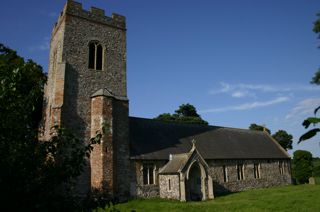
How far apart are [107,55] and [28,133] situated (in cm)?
1906

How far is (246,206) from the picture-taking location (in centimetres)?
1653

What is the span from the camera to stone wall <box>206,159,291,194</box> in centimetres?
2648

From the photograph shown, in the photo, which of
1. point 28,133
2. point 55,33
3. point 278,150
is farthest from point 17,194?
point 278,150

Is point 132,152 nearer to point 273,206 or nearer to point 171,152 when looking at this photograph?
point 171,152

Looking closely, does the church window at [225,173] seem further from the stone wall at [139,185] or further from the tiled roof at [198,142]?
the stone wall at [139,185]

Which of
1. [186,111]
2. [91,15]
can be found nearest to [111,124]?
[91,15]

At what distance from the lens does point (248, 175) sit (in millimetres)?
29328

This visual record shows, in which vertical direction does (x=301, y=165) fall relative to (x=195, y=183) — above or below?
above

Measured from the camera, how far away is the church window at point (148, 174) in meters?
22.3

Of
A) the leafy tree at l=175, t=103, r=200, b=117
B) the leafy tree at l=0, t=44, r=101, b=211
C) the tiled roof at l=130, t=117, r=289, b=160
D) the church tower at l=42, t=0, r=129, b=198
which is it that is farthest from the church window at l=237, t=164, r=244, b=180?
the leafy tree at l=175, t=103, r=200, b=117

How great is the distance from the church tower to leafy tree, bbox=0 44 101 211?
47.6 feet

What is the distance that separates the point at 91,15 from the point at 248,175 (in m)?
21.7

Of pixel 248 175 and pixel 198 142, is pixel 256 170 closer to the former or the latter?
pixel 248 175

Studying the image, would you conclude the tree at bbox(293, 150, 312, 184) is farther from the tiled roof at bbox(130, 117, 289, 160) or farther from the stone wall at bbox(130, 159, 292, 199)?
the tiled roof at bbox(130, 117, 289, 160)
